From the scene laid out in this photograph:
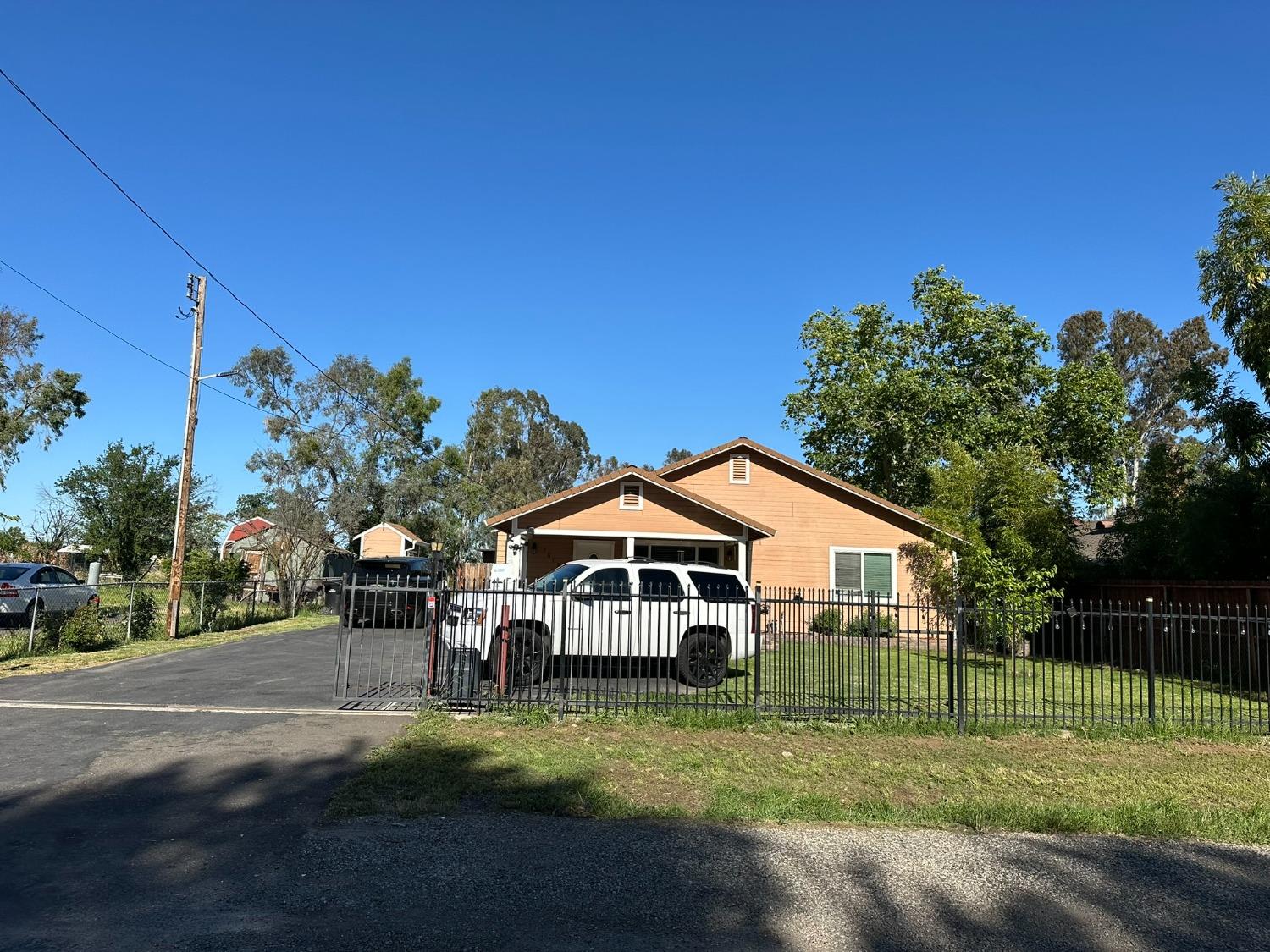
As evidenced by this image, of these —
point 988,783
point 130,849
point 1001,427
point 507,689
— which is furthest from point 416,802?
point 1001,427

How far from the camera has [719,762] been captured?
26.5 feet

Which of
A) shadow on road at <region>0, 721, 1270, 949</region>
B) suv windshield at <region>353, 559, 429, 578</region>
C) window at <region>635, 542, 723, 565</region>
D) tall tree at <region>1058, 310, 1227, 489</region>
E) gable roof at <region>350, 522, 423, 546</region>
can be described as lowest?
shadow on road at <region>0, 721, 1270, 949</region>

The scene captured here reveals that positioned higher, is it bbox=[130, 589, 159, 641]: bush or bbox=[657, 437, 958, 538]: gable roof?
bbox=[657, 437, 958, 538]: gable roof

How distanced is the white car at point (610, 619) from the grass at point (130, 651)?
7539 mm

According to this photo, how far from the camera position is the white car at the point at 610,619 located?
9.91 meters

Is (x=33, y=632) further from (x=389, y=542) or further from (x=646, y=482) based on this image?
(x=389, y=542)

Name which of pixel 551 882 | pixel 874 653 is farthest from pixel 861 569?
pixel 551 882

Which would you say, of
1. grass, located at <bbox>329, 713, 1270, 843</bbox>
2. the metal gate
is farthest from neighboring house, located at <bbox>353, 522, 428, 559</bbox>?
grass, located at <bbox>329, 713, 1270, 843</bbox>

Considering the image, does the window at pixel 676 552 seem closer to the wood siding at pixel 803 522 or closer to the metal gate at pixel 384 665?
the wood siding at pixel 803 522

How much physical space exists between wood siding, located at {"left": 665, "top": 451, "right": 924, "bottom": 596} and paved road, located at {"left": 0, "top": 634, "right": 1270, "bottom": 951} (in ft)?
52.5

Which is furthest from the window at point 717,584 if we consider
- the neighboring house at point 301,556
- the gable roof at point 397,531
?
the gable roof at point 397,531

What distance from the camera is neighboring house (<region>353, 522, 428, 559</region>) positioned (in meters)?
40.9

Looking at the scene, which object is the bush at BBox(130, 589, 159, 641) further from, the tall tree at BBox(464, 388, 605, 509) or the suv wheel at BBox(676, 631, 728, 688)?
the tall tree at BBox(464, 388, 605, 509)

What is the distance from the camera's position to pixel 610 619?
9.72 metres
